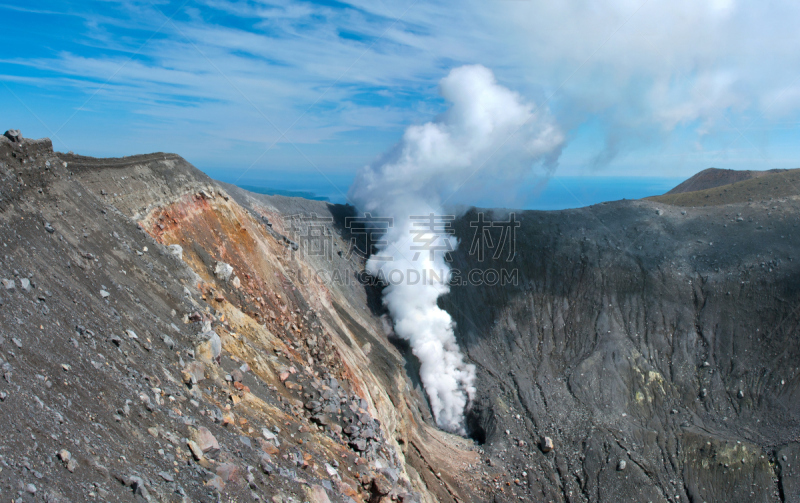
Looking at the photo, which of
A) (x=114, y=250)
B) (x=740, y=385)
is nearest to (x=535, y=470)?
(x=740, y=385)

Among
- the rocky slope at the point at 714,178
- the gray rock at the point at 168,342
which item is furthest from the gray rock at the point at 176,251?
the rocky slope at the point at 714,178

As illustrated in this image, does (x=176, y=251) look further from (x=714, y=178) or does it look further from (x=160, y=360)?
(x=714, y=178)

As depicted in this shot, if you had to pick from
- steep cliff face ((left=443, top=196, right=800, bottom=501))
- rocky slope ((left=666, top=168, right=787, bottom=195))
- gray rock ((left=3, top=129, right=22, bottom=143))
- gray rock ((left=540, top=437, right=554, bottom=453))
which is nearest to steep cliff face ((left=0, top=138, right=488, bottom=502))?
gray rock ((left=3, top=129, right=22, bottom=143))

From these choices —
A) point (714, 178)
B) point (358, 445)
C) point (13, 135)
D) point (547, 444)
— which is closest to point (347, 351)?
point (358, 445)

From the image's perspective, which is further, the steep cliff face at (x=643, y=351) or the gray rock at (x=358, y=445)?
the steep cliff face at (x=643, y=351)

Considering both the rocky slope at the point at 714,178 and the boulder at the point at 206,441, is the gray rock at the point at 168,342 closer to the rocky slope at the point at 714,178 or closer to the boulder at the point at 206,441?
the boulder at the point at 206,441

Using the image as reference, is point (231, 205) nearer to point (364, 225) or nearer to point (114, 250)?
point (114, 250)
